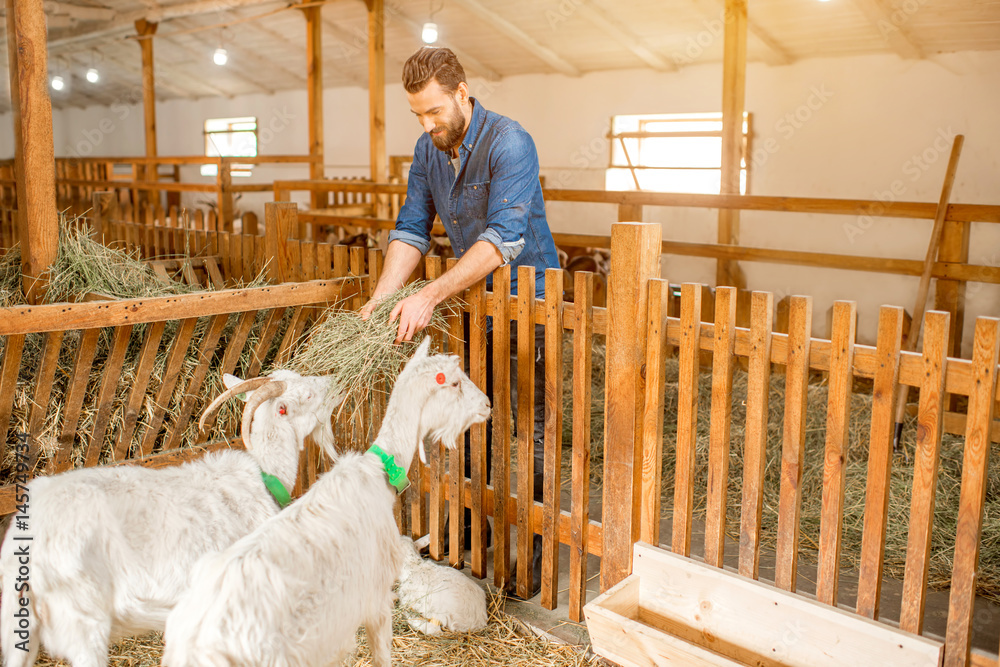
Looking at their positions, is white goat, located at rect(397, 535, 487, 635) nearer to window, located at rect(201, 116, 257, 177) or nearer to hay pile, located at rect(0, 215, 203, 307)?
hay pile, located at rect(0, 215, 203, 307)

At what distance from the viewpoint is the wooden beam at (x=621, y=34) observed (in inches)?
361

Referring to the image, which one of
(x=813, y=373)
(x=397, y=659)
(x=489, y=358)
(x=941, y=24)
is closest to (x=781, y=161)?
(x=941, y=24)

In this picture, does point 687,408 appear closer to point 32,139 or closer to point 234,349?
point 234,349

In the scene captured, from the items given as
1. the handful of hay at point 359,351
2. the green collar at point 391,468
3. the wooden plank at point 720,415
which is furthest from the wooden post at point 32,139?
the wooden plank at point 720,415

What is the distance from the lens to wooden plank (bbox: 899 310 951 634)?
1931 millimetres

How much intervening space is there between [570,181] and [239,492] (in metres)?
10.1

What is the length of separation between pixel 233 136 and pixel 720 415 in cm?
1812

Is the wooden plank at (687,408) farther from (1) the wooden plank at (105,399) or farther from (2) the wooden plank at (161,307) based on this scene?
(1) the wooden plank at (105,399)

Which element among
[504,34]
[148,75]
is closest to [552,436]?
[504,34]

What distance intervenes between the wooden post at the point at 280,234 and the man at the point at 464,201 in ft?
2.53

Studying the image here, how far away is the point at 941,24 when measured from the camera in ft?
24.8

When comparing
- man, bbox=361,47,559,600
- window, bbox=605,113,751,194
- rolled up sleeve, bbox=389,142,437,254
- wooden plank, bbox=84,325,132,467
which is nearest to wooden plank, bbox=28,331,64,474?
wooden plank, bbox=84,325,132,467

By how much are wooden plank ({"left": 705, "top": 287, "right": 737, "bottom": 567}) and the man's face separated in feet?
3.61

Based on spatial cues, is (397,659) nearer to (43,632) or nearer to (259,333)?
(43,632)
